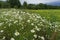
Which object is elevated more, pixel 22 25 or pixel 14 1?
pixel 22 25

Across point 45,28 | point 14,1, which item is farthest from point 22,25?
point 14,1

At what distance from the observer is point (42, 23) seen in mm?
7738

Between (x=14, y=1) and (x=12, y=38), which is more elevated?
(x=12, y=38)

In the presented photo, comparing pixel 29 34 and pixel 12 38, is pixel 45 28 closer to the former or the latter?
pixel 29 34

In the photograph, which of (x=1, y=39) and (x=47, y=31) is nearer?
(x=1, y=39)

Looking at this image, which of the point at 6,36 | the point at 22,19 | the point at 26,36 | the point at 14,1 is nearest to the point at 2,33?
the point at 6,36

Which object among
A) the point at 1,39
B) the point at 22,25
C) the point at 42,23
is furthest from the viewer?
the point at 42,23

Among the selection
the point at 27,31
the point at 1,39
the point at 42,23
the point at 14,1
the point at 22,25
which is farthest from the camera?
the point at 14,1

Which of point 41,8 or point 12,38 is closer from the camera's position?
point 12,38

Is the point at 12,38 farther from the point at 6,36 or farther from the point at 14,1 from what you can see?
the point at 14,1

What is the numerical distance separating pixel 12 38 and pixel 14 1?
31.4m

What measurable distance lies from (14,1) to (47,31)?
100ft

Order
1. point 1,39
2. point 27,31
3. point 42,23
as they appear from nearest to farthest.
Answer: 1. point 1,39
2. point 27,31
3. point 42,23

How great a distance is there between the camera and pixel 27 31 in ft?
22.0
